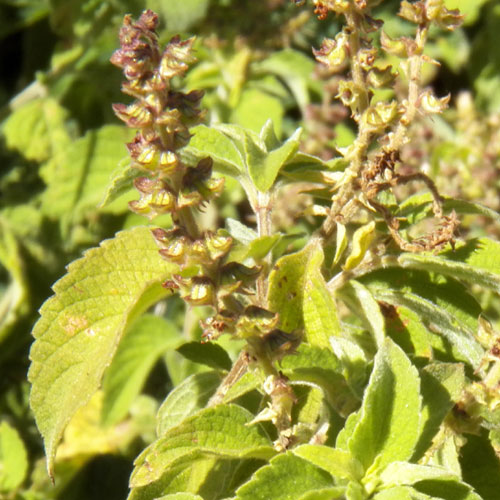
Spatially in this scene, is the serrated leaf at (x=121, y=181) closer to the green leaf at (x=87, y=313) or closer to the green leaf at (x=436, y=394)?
the green leaf at (x=87, y=313)

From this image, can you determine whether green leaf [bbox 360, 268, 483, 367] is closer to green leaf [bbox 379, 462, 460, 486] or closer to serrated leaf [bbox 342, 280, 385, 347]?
serrated leaf [bbox 342, 280, 385, 347]

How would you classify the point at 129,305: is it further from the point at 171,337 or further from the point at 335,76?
the point at 335,76

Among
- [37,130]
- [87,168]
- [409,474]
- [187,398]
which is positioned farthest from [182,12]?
[409,474]

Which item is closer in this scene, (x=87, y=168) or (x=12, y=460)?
(x=12, y=460)

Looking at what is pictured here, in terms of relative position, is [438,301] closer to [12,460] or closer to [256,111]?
[12,460]

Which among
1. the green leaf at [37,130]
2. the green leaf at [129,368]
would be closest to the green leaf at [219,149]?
the green leaf at [129,368]

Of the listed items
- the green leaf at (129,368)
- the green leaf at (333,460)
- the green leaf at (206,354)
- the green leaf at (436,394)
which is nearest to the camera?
the green leaf at (333,460)

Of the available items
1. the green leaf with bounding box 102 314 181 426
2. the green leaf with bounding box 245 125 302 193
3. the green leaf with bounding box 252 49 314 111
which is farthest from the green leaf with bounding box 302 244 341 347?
the green leaf with bounding box 252 49 314 111
